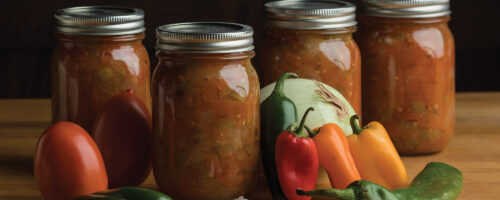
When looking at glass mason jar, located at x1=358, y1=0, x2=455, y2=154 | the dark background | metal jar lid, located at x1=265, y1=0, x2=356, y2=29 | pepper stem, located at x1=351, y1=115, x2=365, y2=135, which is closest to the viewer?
pepper stem, located at x1=351, y1=115, x2=365, y2=135

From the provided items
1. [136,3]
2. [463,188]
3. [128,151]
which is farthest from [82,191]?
[136,3]

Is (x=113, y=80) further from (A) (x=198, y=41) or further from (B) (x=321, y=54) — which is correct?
(B) (x=321, y=54)

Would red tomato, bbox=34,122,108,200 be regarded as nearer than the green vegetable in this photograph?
Yes

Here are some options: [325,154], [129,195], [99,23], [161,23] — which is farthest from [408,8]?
[161,23]

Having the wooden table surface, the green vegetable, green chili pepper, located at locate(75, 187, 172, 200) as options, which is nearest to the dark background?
the wooden table surface

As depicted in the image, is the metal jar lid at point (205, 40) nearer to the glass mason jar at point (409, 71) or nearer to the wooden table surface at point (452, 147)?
the wooden table surface at point (452, 147)

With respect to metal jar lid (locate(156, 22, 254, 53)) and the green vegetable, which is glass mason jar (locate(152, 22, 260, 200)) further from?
the green vegetable

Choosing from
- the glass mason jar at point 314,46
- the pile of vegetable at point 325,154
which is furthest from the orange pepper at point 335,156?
the glass mason jar at point 314,46
